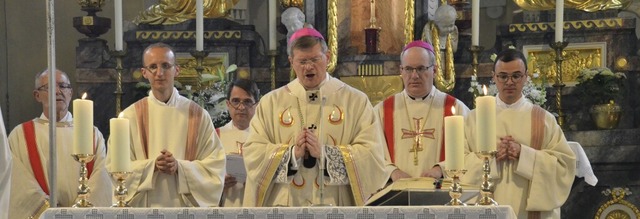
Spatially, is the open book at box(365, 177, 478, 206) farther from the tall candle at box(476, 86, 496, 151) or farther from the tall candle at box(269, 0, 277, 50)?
the tall candle at box(269, 0, 277, 50)

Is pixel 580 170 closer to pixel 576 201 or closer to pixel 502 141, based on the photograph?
pixel 502 141

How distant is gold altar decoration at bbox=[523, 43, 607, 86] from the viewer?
10484 millimetres

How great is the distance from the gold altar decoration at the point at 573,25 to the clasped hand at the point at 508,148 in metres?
3.06

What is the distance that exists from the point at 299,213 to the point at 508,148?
2.25 metres

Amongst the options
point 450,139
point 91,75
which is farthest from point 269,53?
point 450,139

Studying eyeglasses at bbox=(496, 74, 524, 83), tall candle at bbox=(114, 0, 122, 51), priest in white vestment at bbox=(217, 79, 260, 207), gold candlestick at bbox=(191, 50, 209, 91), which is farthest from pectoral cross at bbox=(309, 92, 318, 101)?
tall candle at bbox=(114, 0, 122, 51)

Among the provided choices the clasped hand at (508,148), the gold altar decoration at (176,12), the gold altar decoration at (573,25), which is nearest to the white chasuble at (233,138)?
the clasped hand at (508,148)

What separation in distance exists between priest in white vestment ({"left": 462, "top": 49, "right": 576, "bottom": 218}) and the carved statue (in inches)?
97.9

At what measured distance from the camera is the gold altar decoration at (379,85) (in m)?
10.3

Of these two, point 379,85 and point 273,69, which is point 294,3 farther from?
point 379,85

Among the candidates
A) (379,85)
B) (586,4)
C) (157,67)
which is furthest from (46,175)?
(586,4)

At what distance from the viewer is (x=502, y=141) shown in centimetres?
757

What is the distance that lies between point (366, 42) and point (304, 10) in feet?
2.06

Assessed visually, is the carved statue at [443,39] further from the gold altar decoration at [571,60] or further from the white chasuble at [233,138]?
the white chasuble at [233,138]
